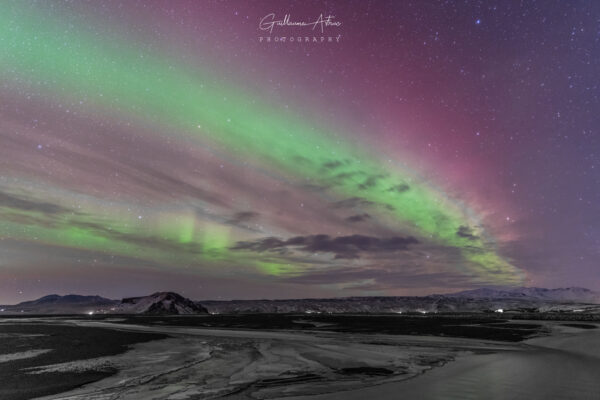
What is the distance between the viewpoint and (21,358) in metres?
23.8

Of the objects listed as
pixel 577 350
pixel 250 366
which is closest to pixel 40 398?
pixel 250 366

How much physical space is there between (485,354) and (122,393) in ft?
66.7

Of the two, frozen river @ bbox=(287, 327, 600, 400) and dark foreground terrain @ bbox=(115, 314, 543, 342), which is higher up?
frozen river @ bbox=(287, 327, 600, 400)

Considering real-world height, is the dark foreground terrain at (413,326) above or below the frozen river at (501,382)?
below

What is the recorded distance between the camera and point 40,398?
13.0 metres

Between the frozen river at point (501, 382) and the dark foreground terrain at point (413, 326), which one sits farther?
the dark foreground terrain at point (413, 326)

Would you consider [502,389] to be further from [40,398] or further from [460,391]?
[40,398]

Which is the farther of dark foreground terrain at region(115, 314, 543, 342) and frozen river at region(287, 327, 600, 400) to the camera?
dark foreground terrain at region(115, 314, 543, 342)

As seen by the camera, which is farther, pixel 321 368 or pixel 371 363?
pixel 371 363

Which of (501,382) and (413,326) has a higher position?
(501,382)

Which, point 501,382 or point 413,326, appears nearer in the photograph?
point 501,382

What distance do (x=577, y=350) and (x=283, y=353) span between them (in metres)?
19.3

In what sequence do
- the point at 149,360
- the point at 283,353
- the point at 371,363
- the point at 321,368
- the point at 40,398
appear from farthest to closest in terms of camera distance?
the point at 283,353
the point at 149,360
the point at 371,363
the point at 321,368
the point at 40,398

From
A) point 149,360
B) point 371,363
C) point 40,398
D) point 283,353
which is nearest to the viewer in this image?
point 40,398
